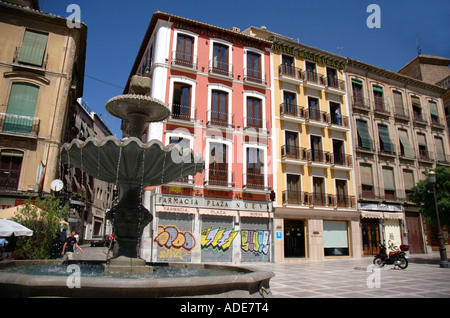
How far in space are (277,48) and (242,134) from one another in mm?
7744

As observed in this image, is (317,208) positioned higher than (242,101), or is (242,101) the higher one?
(242,101)

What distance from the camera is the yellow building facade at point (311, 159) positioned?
1980 cm

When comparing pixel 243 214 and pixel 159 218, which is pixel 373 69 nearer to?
pixel 243 214

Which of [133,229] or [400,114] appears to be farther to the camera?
[400,114]

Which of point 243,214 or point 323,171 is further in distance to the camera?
point 323,171

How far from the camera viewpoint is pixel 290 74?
2214cm

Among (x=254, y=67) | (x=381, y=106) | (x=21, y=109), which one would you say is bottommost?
(x=21, y=109)

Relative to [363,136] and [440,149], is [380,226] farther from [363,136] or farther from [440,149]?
[440,149]

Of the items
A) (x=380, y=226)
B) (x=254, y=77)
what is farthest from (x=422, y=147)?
(x=254, y=77)

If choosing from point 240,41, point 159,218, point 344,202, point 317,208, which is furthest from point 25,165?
point 344,202

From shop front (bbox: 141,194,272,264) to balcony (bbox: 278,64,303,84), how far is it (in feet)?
30.3

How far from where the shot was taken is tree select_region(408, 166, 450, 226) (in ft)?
56.0

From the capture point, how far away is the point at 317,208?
66.2 feet

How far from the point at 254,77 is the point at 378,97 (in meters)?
11.9
